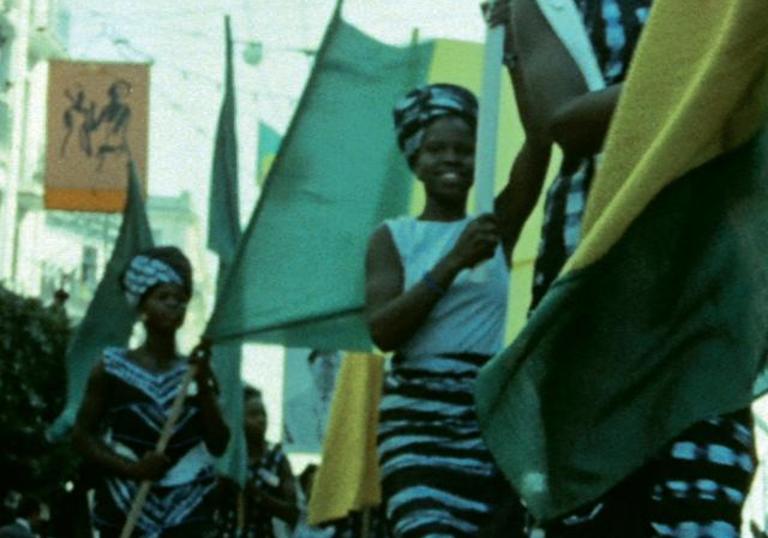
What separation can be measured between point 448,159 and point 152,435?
2.34 m

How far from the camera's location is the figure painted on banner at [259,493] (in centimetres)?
1161

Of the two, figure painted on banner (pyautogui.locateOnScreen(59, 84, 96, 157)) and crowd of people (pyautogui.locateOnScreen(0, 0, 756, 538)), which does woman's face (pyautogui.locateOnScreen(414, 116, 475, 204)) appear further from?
figure painted on banner (pyautogui.locateOnScreen(59, 84, 96, 157))

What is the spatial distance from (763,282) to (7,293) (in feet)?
63.6

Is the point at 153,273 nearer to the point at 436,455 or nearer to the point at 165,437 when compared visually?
the point at 165,437

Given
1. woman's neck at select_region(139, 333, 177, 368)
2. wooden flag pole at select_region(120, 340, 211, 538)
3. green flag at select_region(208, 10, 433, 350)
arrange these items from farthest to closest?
woman's neck at select_region(139, 333, 177, 368), green flag at select_region(208, 10, 433, 350), wooden flag pole at select_region(120, 340, 211, 538)

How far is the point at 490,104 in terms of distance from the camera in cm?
529

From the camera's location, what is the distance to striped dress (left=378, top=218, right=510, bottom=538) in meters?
6.31

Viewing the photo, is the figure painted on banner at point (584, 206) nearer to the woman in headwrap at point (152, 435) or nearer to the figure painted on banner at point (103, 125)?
the woman in headwrap at point (152, 435)

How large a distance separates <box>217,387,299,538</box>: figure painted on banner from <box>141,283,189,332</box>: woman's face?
210 centimetres

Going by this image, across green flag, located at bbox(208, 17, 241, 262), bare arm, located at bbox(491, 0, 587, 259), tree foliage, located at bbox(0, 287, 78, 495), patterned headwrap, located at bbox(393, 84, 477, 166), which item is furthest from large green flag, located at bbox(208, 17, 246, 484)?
tree foliage, located at bbox(0, 287, 78, 495)

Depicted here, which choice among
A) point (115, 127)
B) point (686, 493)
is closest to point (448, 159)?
point (686, 493)

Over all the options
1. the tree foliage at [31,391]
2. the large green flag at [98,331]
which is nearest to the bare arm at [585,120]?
the large green flag at [98,331]

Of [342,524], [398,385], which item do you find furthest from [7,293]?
[398,385]

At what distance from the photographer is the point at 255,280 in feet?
30.1
